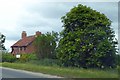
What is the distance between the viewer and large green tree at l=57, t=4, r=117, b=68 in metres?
30.5

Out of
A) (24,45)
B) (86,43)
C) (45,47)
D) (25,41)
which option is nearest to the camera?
(86,43)

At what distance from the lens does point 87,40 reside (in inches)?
1222

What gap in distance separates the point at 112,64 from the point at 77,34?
16.3 feet

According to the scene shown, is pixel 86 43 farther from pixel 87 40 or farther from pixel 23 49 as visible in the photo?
pixel 23 49

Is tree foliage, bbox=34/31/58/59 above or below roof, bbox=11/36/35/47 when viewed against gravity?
below

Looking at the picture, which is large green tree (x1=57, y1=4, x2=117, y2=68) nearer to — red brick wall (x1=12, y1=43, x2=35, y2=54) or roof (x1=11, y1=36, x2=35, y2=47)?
red brick wall (x1=12, y1=43, x2=35, y2=54)

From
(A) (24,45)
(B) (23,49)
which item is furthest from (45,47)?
(B) (23,49)

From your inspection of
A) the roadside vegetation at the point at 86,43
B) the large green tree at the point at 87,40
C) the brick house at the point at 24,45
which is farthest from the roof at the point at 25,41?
the large green tree at the point at 87,40

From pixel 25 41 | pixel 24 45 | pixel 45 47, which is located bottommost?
pixel 45 47

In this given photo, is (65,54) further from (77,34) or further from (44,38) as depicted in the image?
(44,38)

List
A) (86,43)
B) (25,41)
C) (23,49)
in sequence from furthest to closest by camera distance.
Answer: (25,41), (23,49), (86,43)

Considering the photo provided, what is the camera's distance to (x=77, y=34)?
104 ft

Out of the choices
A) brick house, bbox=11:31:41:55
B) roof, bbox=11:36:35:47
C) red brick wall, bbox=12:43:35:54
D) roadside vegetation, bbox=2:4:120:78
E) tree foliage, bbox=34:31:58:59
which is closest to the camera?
roadside vegetation, bbox=2:4:120:78

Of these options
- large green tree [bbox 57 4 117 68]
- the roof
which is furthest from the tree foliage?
the roof
